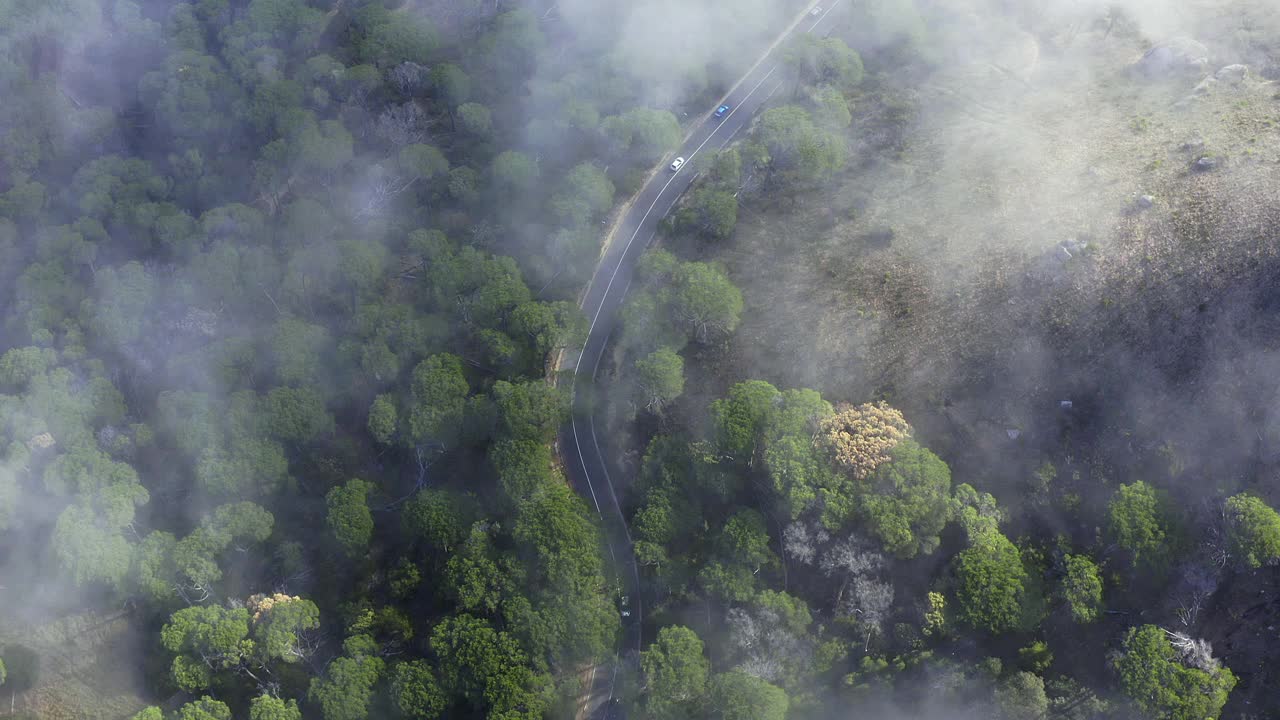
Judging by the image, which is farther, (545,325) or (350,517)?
(545,325)

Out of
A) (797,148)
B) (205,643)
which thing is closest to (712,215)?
(797,148)

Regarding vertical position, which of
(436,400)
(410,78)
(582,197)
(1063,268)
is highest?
(410,78)

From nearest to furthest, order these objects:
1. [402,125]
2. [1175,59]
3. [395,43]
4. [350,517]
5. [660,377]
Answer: [350,517]
[660,377]
[1175,59]
[402,125]
[395,43]

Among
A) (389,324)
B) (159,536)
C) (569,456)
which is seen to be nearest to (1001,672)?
(569,456)

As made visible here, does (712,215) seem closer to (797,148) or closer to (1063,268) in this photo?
(797,148)

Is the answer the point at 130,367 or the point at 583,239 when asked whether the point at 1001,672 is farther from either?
the point at 130,367

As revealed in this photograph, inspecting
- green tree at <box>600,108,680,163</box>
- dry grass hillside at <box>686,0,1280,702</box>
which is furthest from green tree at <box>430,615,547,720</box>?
green tree at <box>600,108,680,163</box>

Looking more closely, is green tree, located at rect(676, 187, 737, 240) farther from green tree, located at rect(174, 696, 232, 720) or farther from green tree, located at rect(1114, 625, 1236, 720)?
green tree, located at rect(174, 696, 232, 720)

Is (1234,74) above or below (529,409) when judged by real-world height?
above
